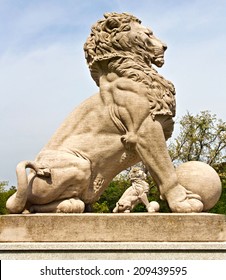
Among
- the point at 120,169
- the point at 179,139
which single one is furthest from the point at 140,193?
the point at 179,139

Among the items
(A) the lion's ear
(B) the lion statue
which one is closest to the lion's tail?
(B) the lion statue

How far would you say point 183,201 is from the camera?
599cm

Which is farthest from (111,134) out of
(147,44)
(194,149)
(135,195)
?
(194,149)

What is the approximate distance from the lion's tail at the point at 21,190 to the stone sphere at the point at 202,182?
5.89 feet

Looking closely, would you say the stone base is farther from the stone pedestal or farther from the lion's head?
the lion's head

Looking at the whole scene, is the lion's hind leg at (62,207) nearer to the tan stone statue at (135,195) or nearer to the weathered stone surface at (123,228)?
the weathered stone surface at (123,228)

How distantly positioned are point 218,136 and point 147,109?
25.7 meters

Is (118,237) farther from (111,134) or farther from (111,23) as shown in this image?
(111,23)

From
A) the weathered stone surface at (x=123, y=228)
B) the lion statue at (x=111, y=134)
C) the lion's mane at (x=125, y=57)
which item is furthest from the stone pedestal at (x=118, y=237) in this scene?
the lion's mane at (x=125, y=57)

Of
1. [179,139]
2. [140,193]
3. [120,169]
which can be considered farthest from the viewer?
[179,139]

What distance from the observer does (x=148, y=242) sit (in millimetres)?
5629

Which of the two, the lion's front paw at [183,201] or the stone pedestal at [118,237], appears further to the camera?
the lion's front paw at [183,201]

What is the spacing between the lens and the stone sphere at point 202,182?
6125 mm
